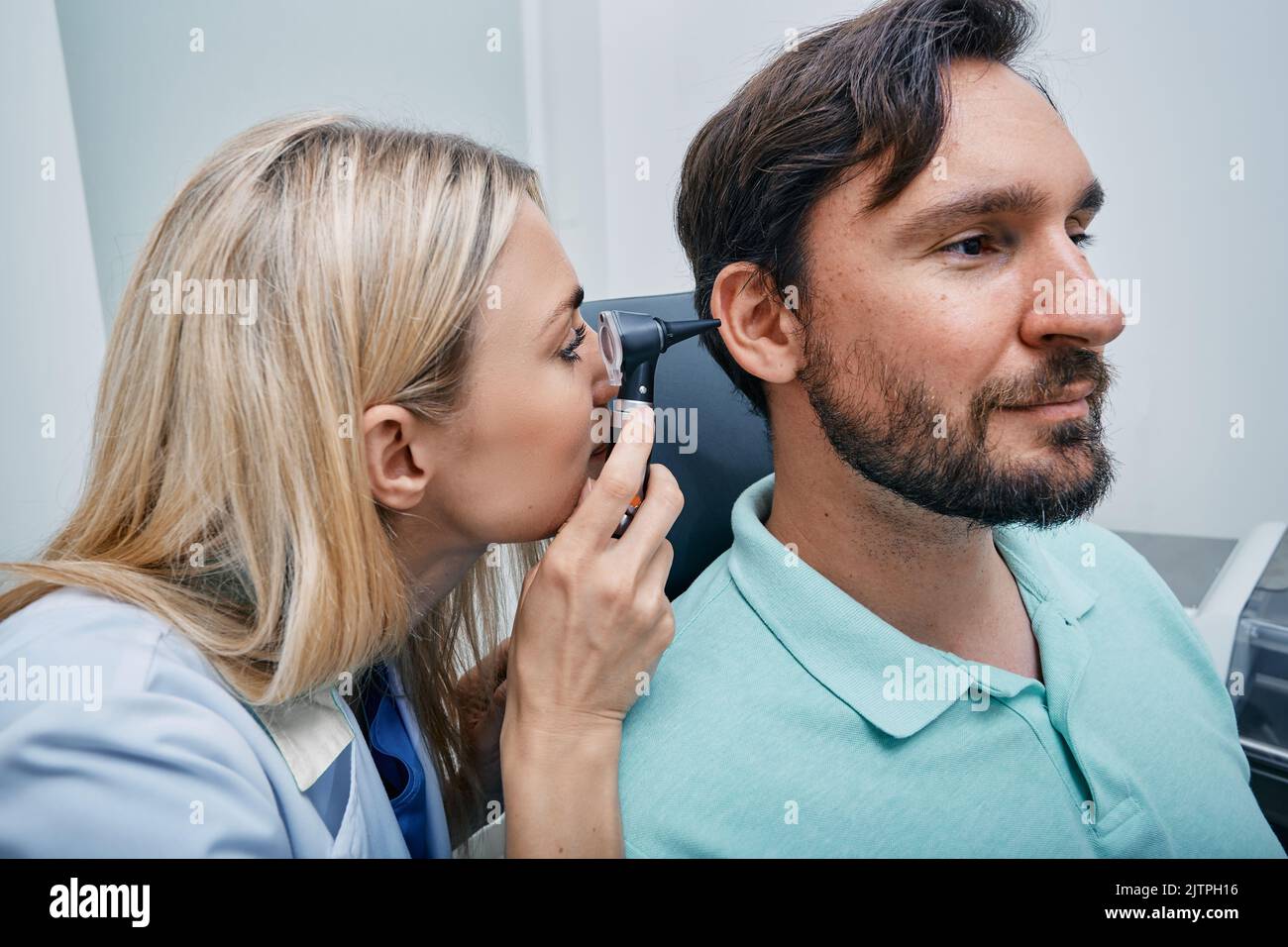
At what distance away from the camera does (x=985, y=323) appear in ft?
2.37

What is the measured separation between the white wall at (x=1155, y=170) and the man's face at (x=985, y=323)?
0.46 meters

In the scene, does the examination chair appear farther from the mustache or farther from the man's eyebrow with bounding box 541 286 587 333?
the mustache

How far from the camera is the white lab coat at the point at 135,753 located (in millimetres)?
547

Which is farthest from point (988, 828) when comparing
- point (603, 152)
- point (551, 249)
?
point (603, 152)

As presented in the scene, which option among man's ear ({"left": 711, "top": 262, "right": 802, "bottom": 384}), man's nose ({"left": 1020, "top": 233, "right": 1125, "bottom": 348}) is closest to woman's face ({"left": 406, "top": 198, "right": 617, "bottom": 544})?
man's ear ({"left": 711, "top": 262, "right": 802, "bottom": 384})

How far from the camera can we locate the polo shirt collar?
0.75 metres

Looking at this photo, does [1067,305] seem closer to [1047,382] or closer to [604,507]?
[1047,382]

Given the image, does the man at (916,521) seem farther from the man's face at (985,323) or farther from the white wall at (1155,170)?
the white wall at (1155,170)

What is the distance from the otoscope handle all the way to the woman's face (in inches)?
2.1

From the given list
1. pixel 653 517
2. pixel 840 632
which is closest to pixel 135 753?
pixel 653 517

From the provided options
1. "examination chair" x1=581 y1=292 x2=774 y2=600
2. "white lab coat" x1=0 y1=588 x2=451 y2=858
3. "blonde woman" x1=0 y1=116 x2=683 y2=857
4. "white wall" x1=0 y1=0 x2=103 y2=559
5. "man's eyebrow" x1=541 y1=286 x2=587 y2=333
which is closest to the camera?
"white lab coat" x1=0 y1=588 x2=451 y2=858

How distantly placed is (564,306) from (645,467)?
0.60 ft

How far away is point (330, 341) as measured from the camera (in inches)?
27.2
